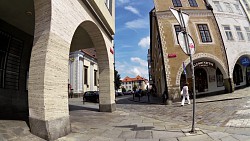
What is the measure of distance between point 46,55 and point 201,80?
19.2 metres

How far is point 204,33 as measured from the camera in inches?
736

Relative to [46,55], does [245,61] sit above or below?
above

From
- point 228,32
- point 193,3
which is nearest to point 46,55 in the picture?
point 193,3

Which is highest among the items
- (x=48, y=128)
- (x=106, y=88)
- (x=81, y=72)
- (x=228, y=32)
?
(x=228, y=32)

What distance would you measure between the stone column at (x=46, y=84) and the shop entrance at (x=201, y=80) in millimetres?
18162

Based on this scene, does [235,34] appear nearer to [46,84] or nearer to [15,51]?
[15,51]

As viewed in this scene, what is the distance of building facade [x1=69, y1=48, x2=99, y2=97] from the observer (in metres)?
29.1

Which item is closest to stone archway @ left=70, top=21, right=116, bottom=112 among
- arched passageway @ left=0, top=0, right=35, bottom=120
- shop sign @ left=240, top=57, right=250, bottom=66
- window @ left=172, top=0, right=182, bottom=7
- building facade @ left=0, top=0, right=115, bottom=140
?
building facade @ left=0, top=0, right=115, bottom=140

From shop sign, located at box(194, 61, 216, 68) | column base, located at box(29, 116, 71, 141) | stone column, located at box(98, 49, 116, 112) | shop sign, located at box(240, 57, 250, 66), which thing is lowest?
column base, located at box(29, 116, 71, 141)

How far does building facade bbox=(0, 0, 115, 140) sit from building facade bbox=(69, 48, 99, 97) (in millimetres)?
17180

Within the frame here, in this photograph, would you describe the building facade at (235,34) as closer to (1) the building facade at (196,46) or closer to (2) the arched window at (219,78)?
(1) the building facade at (196,46)

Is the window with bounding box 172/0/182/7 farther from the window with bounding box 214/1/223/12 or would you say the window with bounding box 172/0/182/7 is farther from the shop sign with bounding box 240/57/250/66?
the shop sign with bounding box 240/57/250/66

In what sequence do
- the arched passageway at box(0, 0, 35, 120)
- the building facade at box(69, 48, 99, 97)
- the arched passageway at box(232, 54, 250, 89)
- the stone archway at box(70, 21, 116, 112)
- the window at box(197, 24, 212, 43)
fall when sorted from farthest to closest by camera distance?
the building facade at box(69, 48, 99, 97), the arched passageway at box(232, 54, 250, 89), the window at box(197, 24, 212, 43), the stone archway at box(70, 21, 116, 112), the arched passageway at box(0, 0, 35, 120)

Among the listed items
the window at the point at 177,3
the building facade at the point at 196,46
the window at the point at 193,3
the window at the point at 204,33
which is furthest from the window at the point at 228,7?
the window at the point at 177,3
